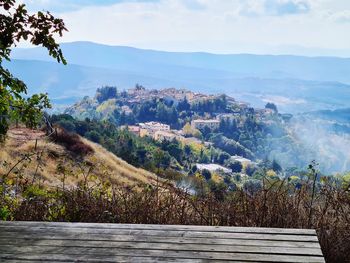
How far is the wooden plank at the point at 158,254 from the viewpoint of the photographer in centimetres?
240

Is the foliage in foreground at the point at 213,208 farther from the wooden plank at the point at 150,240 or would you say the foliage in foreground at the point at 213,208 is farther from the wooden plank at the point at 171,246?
the wooden plank at the point at 171,246

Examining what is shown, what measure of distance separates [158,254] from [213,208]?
7.10 feet

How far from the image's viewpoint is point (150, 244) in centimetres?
259

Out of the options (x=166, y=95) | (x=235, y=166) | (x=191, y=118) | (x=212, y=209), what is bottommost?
(x=191, y=118)

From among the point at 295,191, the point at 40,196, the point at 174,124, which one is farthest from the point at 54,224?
the point at 174,124

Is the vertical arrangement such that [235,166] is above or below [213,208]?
below

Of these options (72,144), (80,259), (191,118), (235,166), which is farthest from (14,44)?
(191,118)

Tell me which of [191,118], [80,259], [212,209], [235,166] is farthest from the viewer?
[191,118]

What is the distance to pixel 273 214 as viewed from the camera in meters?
4.43

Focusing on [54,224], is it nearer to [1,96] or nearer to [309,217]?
[1,96]

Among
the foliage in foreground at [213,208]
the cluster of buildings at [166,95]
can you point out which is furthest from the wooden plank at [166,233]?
the cluster of buildings at [166,95]

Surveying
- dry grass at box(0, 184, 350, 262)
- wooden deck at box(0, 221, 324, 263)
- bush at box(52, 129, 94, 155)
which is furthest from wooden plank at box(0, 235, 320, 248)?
bush at box(52, 129, 94, 155)

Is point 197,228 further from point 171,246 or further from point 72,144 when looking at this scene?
point 72,144

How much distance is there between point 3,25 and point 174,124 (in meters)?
120
